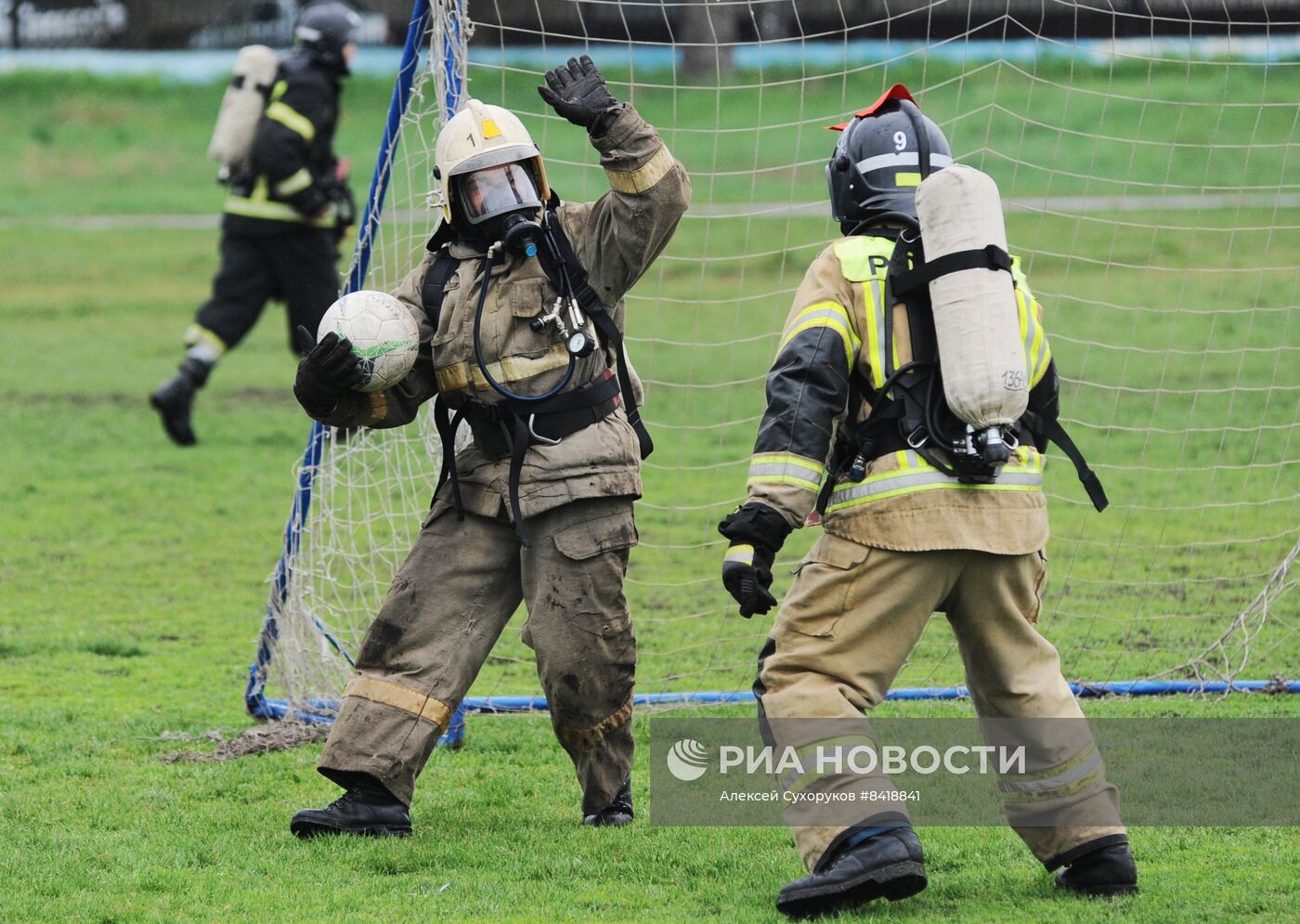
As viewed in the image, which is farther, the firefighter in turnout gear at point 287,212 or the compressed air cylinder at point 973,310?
the firefighter in turnout gear at point 287,212

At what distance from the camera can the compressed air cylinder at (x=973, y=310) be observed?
364cm

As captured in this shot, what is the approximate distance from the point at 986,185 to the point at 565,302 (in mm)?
1233

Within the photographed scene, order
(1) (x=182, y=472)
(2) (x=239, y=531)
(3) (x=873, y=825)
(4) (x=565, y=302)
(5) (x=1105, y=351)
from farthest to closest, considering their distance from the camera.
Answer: (5) (x=1105, y=351) → (1) (x=182, y=472) → (2) (x=239, y=531) → (4) (x=565, y=302) → (3) (x=873, y=825)

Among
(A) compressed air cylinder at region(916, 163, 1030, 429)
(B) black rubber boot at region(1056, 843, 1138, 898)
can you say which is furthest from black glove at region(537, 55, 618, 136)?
(B) black rubber boot at region(1056, 843, 1138, 898)

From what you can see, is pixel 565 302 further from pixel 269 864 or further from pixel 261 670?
pixel 261 670

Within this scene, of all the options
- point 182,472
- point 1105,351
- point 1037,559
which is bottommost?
point 182,472

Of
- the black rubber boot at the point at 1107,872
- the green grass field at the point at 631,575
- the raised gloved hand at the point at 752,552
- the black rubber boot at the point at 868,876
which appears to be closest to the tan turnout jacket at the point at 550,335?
the raised gloved hand at the point at 752,552

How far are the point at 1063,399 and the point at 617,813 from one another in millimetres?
7252

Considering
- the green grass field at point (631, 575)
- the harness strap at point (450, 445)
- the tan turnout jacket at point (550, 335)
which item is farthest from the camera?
the harness strap at point (450, 445)

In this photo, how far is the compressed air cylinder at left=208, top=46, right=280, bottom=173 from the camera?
10086mm

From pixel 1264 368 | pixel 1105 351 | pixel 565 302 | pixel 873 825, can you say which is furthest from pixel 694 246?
pixel 873 825

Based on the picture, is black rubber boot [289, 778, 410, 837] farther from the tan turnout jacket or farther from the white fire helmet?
the white fire helmet

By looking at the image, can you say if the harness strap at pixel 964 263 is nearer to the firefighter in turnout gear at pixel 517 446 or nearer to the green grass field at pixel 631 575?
the firefighter in turnout gear at pixel 517 446

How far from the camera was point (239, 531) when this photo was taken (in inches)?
346
